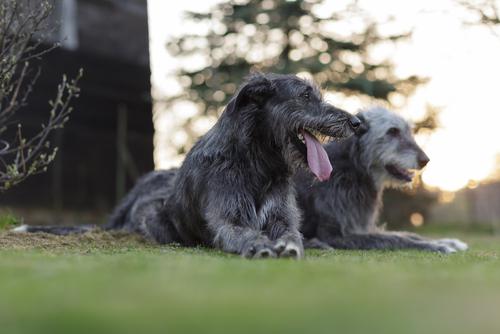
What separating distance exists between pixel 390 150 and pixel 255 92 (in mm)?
2392

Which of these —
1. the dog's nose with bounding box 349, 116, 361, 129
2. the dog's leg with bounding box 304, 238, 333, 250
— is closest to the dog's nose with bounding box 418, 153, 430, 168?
the dog's leg with bounding box 304, 238, 333, 250

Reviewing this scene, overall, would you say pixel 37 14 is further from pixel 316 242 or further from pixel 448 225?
pixel 448 225

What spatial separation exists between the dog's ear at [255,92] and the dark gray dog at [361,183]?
1596 millimetres

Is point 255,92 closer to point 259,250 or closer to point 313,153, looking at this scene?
point 313,153

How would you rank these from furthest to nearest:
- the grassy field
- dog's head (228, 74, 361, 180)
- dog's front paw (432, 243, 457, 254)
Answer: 1. dog's front paw (432, 243, 457, 254)
2. dog's head (228, 74, 361, 180)
3. the grassy field

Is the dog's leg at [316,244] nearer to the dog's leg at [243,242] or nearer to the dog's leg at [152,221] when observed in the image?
the dog's leg at [152,221]

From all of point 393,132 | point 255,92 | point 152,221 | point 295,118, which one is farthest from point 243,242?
point 393,132

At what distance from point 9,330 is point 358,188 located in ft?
18.2

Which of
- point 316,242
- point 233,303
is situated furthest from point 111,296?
point 316,242

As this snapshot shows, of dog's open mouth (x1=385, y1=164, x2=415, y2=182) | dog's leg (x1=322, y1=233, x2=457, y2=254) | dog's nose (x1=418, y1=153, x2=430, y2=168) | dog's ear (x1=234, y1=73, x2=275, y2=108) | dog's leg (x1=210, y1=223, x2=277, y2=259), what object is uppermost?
dog's ear (x1=234, y1=73, x2=275, y2=108)

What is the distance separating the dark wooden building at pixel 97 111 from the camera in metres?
13.1

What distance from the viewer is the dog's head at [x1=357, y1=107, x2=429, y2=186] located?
7305mm

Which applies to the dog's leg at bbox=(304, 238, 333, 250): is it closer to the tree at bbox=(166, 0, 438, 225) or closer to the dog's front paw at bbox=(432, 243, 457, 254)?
the dog's front paw at bbox=(432, 243, 457, 254)

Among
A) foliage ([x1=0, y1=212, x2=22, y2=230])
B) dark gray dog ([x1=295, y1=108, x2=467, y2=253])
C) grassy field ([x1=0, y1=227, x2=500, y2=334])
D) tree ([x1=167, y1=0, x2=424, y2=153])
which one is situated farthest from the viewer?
tree ([x1=167, y1=0, x2=424, y2=153])
